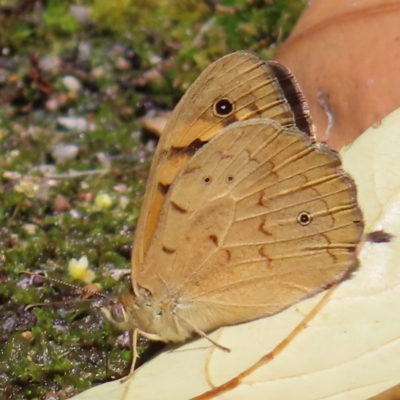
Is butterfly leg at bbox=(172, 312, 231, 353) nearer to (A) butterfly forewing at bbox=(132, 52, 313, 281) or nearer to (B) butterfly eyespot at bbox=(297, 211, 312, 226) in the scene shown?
(A) butterfly forewing at bbox=(132, 52, 313, 281)

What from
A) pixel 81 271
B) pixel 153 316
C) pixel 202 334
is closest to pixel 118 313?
pixel 153 316

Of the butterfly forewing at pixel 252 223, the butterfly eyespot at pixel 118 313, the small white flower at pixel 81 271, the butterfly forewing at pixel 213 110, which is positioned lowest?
the small white flower at pixel 81 271

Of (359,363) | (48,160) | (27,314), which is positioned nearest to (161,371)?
(359,363)

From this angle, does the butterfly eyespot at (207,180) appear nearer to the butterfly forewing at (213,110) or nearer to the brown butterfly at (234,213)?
the brown butterfly at (234,213)

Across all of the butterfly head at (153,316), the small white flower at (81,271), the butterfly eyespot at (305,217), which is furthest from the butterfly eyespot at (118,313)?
the butterfly eyespot at (305,217)

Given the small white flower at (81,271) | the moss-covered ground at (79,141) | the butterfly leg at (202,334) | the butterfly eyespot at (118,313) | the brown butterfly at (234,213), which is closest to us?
the butterfly leg at (202,334)

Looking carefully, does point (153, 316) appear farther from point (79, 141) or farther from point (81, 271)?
point (79, 141)

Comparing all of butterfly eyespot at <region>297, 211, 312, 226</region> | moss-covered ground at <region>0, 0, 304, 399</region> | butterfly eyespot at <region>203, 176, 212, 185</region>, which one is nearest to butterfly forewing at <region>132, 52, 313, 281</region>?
butterfly eyespot at <region>203, 176, 212, 185</region>
